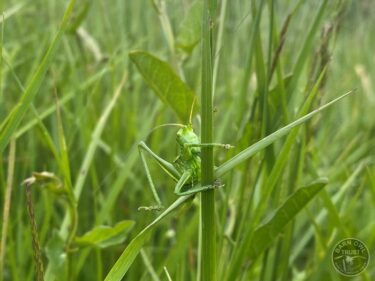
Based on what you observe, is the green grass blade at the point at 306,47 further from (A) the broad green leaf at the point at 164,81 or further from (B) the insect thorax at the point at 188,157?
(B) the insect thorax at the point at 188,157

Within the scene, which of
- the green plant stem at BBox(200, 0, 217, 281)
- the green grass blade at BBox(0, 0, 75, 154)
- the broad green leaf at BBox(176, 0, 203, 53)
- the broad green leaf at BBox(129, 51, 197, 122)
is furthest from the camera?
the broad green leaf at BBox(176, 0, 203, 53)

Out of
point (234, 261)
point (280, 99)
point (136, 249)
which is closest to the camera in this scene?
point (136, 249)

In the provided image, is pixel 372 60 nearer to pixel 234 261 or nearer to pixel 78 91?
pixel 78 91

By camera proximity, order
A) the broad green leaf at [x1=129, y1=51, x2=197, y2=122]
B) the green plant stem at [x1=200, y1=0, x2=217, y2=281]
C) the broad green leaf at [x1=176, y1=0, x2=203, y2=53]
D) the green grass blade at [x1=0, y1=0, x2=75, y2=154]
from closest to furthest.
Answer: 1. the green plant stem at [x1=200, y1=0, x2=217, y2=281]
2. the green grass blade at [x1=0, y1=0, x2=75, y2=154]
3. the broad green leaf at [x1=129, y1=51, x2=197, y2=122]
4. the broad green leaf at [x1=176, y1=0, x2=203, y2=53]

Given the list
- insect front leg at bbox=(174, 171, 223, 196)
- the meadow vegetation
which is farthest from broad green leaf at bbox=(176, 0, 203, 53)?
insect front leg at bbox=(174, 171, 223, 196)

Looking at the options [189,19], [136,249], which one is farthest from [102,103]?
[136,249]

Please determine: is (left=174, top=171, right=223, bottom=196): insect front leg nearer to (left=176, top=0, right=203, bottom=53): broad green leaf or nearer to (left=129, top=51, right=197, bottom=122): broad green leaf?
(left=129, top=51, right=197, bottom=122): broad green leaf

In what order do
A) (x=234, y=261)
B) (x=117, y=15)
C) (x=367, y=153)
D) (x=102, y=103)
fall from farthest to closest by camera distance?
(x=117, y=15)
(x=367, y=153)
(x=102, y=103)
(x=234, y=261)
